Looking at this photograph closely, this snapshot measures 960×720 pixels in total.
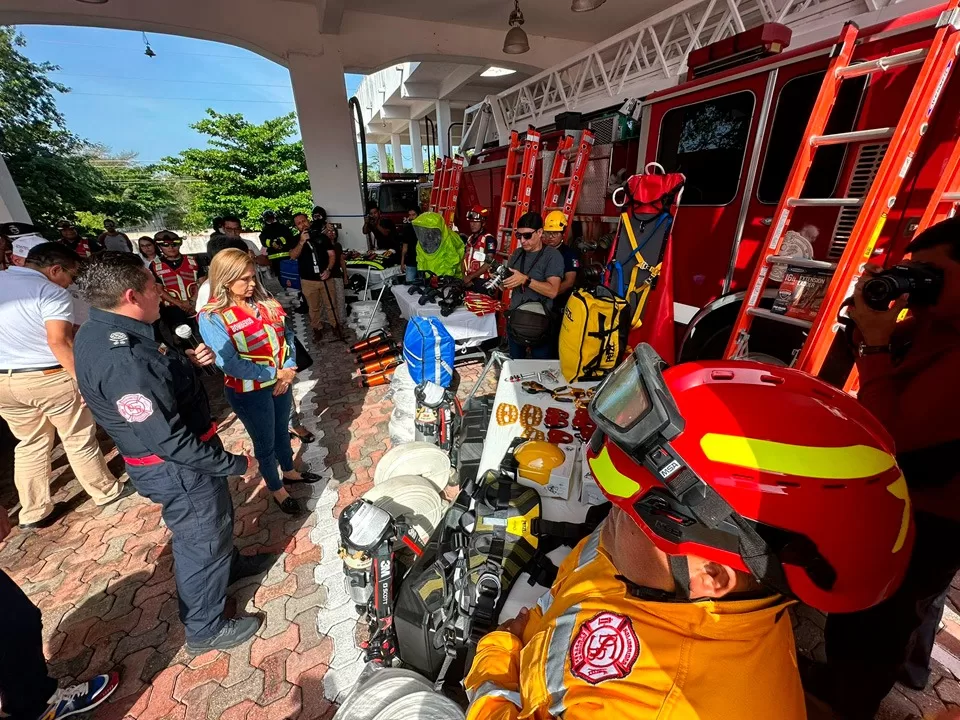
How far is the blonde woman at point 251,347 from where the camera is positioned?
95.7 inches

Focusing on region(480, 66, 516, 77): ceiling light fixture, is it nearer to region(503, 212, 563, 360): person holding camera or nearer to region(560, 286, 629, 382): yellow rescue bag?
region(503, 212, 563, 360): person holding camera

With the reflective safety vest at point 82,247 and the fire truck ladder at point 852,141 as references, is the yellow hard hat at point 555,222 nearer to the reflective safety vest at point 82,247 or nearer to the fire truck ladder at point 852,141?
the fire truck ladder at point 852,141

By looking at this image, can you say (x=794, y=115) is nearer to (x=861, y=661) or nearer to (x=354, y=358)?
(x=861, y=661)

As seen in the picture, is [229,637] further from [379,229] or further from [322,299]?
[379,229]

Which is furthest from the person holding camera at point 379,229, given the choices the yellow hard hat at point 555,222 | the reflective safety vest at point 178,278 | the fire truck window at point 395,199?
the yellow hard hat at point 555,222

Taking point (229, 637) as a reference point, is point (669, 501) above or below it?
above

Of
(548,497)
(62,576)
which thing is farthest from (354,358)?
(548,497)

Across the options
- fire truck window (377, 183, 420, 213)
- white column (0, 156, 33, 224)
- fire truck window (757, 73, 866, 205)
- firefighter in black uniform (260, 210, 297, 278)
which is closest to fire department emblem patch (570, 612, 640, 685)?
fire truck window (757, 73, 866, 205)

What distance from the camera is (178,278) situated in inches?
199

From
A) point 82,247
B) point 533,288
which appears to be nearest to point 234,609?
point 533,288

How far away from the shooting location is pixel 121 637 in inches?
87.6

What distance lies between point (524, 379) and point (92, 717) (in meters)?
2.89

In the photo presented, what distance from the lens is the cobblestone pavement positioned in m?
1.91

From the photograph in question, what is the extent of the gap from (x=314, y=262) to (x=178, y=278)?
1.82 meters
